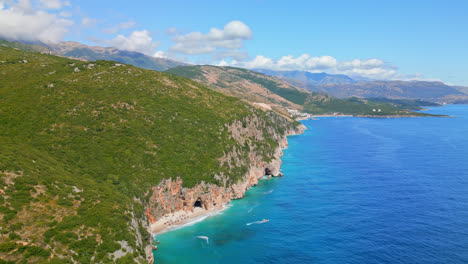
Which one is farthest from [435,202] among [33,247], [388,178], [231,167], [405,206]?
[33,247]

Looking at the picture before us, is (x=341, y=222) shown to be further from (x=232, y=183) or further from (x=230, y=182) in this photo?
(x=230, y=182)

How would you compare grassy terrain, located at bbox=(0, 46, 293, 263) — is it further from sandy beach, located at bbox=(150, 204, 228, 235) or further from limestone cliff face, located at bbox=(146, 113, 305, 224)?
sandy beach, located at bbox=(150, 204, 228, 235)

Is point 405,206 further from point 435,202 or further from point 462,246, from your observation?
point 462,246

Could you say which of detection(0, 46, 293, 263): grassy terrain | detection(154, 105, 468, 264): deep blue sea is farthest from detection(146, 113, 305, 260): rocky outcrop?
detection(154, 105, 468, 264): deep blue sea

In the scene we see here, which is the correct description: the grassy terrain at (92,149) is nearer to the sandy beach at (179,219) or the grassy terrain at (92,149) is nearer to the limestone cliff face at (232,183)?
the limestone cliff face at (232,183)

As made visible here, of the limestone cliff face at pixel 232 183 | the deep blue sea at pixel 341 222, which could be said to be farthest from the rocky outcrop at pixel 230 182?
the deep blue sea at pixel 341 222

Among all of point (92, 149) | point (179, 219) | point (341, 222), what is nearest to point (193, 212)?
point (179, 219)
